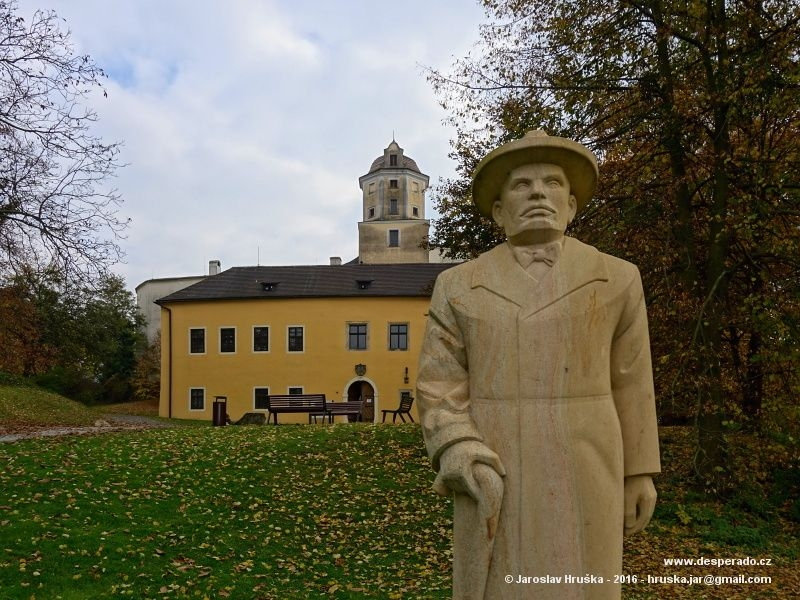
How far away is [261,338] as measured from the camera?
35312mm

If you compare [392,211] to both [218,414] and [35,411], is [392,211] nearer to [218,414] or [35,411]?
[35,411]

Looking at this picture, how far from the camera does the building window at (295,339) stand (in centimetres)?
3494

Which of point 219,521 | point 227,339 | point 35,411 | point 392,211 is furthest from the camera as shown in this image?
point 392,211

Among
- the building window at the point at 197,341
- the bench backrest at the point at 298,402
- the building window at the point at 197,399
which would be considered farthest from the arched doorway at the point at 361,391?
the bench backrest at the point at 298,402

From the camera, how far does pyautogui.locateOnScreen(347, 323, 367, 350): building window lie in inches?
1366

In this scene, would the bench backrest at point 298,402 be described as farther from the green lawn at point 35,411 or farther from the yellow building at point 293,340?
the yellow building at point 293,340

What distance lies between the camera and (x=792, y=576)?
28.4ft

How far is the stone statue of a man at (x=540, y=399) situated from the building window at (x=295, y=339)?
106 feet

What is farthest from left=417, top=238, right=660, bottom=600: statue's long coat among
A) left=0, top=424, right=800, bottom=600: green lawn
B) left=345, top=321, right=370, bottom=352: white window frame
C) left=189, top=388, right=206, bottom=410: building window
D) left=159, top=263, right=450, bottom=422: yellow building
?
left=189, top=388, right=206, bottom=410: building window

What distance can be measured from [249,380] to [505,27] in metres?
26.6

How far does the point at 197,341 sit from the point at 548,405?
35203 millimetres

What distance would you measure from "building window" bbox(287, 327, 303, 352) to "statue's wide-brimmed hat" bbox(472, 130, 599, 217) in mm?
32168

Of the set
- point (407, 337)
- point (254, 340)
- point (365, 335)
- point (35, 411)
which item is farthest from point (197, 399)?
point (407, 337)

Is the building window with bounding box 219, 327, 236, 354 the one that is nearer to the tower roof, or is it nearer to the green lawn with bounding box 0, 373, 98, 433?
the green lawn with bounding box 0, 373, 98, 433
